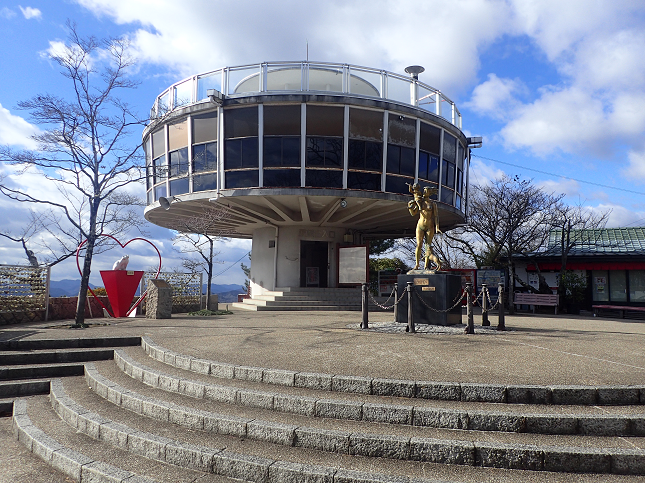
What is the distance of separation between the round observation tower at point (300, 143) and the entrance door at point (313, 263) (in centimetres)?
296

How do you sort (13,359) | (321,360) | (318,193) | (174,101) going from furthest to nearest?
(174,101) → (318,193) → (13,359) → (321,360)

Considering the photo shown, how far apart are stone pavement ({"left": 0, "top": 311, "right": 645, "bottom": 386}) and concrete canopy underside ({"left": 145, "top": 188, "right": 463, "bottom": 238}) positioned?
707 centimetres

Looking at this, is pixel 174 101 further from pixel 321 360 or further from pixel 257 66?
pixel 321 360

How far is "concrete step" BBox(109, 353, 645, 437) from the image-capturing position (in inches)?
171

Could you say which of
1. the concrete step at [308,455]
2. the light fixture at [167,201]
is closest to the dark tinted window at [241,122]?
the light fixture at [167,201]

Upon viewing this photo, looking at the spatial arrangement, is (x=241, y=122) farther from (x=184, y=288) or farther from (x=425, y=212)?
(x=425, y=212)

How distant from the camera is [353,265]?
2081 cm

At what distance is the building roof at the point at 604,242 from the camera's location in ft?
81.1

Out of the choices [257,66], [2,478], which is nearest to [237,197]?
[257,66]

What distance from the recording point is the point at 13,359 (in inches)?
300

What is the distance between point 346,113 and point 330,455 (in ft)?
48.0

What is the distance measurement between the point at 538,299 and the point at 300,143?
1513 cm

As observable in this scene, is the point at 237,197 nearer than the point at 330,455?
No

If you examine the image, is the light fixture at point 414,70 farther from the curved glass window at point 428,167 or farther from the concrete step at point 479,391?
the concrete step at point 479,391
